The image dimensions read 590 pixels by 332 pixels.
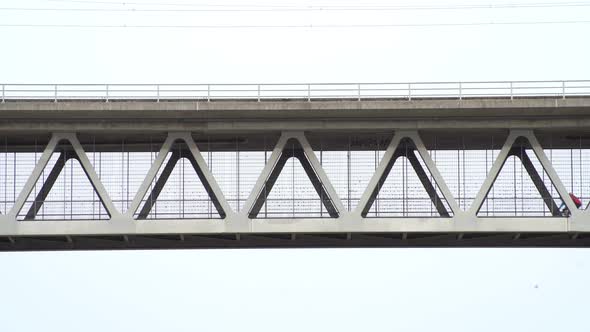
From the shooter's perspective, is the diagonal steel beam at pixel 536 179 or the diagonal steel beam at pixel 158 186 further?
the diagonal steel beam at pixel 158 186

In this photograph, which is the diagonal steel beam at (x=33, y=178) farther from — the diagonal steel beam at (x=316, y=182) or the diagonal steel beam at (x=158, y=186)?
the diagonal steel beam at (x=316, y=182)

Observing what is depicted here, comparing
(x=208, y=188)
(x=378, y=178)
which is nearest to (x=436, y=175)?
(x=378, y=178)

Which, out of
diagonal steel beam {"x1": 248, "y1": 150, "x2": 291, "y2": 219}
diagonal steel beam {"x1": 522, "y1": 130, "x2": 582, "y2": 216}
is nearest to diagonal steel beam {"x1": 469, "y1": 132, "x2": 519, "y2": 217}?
diagonal steel beam {"x1": 522, "y1": 130, "x2": 582, "y2": 216}

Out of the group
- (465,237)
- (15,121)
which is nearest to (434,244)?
(465,237)

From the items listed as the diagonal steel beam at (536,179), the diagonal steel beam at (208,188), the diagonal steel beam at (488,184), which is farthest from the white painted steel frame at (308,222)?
the diagonal steel beam at (536,179)

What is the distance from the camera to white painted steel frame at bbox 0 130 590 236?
57.1 m

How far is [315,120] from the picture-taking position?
2297 inches

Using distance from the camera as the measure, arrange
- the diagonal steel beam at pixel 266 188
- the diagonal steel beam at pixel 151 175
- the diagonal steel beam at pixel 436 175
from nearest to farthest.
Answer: the diagonal steel beam at pixel 436 175 < the diagonal steel beam at pixel 151 175 < the diagonal steel beam at pixel 266 188

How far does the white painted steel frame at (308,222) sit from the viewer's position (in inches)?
2247

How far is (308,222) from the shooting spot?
5759 cm

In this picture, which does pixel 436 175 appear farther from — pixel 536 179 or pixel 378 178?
pixel 536 179

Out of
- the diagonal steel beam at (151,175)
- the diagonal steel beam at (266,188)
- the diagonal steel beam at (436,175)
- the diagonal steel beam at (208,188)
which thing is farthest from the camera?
the diagonal steel beam at (266,188)

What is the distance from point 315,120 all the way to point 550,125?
28.1 ft

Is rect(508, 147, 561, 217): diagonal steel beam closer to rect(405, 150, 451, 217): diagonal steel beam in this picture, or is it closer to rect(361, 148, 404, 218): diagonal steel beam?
rect(405, 150, 451, 217): diagonal steel beam
